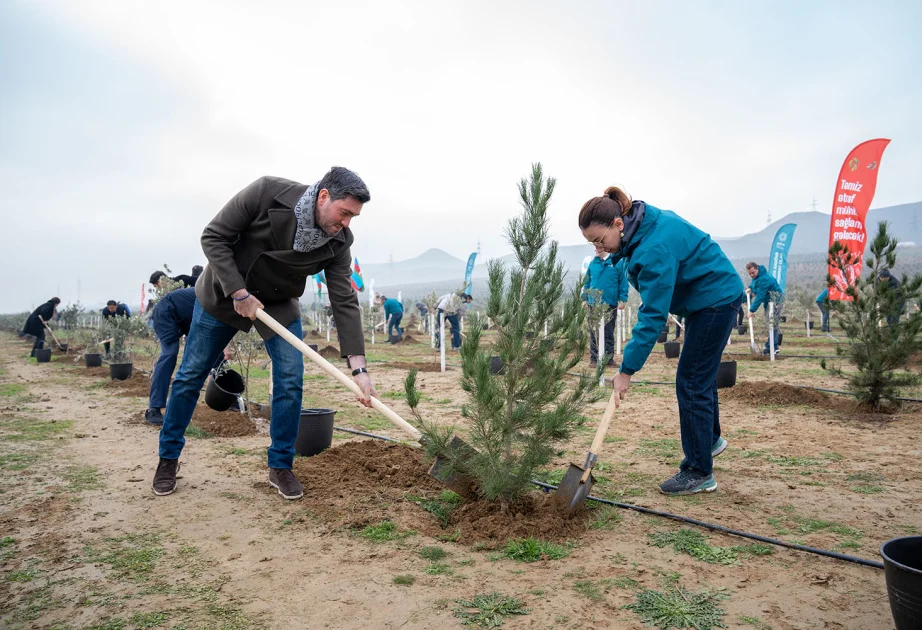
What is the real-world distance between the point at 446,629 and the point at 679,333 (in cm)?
1912

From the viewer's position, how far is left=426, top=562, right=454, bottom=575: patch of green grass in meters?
2.57

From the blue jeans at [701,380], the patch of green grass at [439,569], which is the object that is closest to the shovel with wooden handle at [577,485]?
the blue jeans at [701,380]

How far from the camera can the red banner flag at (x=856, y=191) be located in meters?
11.7

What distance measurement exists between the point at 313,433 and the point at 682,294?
9.62 feet

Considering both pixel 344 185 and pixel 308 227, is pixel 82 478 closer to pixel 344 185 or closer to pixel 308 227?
pixel 308 227

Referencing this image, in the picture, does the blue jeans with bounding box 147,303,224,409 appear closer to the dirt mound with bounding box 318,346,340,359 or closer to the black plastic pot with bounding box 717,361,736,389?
the black plastic pot with bounding box 717,361,736,389

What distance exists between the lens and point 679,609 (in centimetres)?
223

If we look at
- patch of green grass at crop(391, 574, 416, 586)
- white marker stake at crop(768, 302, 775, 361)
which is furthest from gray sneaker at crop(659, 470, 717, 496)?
white marker stake at crop(768, 302, 775, 361)

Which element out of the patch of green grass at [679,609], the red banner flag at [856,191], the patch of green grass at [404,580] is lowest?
the patch of green grass at [679,609]

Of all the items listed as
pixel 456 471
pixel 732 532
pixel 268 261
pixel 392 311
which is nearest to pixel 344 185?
pixel 268 261

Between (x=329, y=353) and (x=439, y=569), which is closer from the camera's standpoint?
(x=439, y=569)

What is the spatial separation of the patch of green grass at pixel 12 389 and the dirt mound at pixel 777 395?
34.2 feet

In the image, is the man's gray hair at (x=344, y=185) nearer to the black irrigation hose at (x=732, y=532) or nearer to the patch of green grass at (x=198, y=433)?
the black irrigation hose at (x=732, y=532)

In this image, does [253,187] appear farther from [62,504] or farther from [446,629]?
[446,629]
